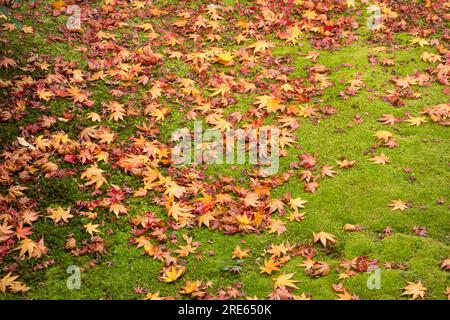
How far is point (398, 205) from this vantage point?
18.0ft

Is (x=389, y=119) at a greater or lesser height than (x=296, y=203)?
greater

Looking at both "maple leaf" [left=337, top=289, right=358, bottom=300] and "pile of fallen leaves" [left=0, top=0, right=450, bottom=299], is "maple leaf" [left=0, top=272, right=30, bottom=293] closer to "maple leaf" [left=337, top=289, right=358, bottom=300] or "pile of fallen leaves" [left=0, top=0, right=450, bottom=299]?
"pile of fallen leaves" [left=0, top=0, right=450, bottom=299]

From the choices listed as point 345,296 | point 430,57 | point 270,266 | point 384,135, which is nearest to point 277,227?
point 270,266

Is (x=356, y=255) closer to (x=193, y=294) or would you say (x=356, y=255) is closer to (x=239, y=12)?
(x=193, y=294)

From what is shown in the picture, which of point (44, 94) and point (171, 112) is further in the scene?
point (171, 112)

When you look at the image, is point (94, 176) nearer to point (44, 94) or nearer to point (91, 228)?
point (91, 228)

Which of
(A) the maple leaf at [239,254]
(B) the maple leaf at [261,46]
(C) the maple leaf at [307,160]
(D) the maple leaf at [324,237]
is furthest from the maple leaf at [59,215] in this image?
(B) the maple leaf at [261,46]

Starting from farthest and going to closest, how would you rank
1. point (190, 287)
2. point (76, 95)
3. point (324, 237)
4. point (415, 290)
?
point (76, 95) < point (324, 237) < point (190, 287) < point (415, 290)

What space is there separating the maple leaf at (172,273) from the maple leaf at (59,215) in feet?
4.44

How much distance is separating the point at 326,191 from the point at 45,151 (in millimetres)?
3695

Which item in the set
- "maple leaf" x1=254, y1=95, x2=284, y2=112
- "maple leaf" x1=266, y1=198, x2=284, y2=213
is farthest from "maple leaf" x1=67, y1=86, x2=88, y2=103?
"maple leaf" x1=266, y1=198, x2=284, y2=213

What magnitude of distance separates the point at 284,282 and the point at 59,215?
268 centimetres

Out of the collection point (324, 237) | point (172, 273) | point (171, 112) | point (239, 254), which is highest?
point (171, 112)
